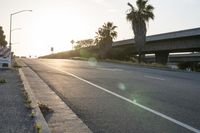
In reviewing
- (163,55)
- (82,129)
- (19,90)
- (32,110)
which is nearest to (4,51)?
(19,90)

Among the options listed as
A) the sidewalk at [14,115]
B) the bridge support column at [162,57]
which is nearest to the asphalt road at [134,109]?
the sidewalk at [14,115]

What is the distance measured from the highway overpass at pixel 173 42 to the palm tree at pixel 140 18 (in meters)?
5.52

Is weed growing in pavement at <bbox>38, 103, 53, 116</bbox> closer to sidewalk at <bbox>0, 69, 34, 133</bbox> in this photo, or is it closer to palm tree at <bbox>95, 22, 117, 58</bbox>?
sidewalk at <bbox>0, 69, 34, 133</bbox>

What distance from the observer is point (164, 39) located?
72.8 meters

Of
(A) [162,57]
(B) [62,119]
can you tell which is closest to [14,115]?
(B) [62,119]

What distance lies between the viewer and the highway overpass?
2489 inches

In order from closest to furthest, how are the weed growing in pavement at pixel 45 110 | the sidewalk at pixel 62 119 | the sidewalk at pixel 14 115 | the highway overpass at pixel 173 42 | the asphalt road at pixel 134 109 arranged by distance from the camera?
the sidewalk at pixel 14 115 < the sidewalk at pixel 62 119 < the asphalt road at pixel 134 109 < the weed growing in pavement at pixel 45 110 < the highway overpass at pixel 173 42

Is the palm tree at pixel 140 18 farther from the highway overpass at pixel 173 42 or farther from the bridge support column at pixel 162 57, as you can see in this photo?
the bridge support column at pixel 162 57

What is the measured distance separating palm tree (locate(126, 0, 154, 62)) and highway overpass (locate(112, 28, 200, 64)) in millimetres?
5521

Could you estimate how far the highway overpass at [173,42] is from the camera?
6322 centimetres

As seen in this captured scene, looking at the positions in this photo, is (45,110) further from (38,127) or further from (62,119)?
(38,127)

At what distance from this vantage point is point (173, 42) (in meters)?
70.8

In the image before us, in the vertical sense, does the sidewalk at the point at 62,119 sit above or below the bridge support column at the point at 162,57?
below

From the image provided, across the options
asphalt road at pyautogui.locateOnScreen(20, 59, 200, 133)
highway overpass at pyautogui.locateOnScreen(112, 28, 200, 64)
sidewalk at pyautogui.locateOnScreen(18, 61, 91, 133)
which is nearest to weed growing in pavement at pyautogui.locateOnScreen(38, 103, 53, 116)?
sidewalk at pyautogui.locateOnScreen(18, 61, 91, 133)
